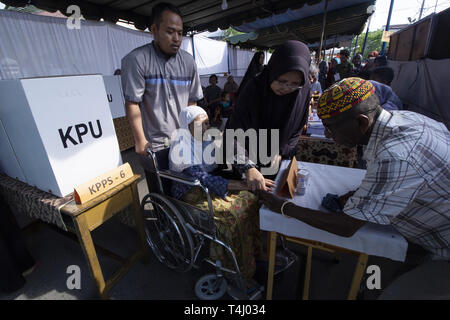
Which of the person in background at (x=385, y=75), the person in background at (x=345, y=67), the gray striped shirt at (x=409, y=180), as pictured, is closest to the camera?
the gray striped shirt at (x=409, y=180)

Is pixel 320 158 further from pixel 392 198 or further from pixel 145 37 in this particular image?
pixel 145 37

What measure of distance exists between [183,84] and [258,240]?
1.45 metres

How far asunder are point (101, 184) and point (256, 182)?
967mm

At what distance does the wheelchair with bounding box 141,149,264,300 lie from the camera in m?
1.41

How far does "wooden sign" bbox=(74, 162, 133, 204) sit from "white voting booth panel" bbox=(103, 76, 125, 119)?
3.17 metres

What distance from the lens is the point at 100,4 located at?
349 cm

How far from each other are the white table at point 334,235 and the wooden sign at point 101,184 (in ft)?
3.20

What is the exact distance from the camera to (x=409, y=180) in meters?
0.81

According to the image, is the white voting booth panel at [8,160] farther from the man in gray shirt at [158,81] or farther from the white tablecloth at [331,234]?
the white tablecloth at [331,234]

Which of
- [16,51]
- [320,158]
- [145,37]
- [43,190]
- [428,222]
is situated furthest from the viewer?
[145,37]

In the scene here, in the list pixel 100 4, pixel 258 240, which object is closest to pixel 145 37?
pixel 100 4

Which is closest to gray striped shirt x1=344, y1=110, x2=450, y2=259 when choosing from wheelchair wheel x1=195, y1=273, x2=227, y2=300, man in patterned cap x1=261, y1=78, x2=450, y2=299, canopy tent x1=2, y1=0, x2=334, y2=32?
man in patterned cap x1=261, y1=78, x2=450, y2=299

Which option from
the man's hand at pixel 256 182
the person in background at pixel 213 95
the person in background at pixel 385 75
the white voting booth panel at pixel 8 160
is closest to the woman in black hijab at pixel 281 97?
the man's hand at pixel 256 182

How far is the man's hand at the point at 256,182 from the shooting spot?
4.44 feet
